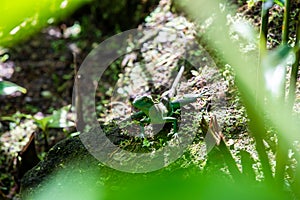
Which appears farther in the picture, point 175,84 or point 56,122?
point 56,122

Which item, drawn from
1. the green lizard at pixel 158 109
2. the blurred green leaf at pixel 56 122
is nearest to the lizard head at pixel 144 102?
the green lizard at pixel 158 109

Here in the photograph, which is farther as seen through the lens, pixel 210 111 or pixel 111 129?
pixel 111 129

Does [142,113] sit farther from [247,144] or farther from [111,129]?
[247,144]

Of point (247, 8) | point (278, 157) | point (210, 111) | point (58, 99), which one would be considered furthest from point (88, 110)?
point (278, 157)

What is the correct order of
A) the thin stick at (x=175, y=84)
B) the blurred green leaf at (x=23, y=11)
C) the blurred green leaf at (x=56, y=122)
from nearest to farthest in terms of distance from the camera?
the blurred green leaf at (x=23, y=11)
the thin stick at (x=175, y=84)
the blurred green leaf at (x=56, y=122)

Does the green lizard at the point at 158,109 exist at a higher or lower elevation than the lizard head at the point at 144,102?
lower

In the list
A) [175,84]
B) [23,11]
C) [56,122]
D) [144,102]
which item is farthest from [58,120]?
[23,11]

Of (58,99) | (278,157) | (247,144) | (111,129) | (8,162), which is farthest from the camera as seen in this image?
(58,99)

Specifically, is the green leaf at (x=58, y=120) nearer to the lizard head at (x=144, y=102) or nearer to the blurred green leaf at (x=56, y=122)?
the blurred green leaf at (x=56, y=122)

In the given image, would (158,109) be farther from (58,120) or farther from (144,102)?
(58,120)
